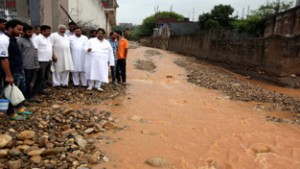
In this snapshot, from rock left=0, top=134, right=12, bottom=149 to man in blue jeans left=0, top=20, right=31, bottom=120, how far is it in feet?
2.37

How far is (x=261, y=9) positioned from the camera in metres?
34.9

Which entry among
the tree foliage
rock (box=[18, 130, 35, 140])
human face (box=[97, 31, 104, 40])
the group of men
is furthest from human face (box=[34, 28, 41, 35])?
the tree foliage

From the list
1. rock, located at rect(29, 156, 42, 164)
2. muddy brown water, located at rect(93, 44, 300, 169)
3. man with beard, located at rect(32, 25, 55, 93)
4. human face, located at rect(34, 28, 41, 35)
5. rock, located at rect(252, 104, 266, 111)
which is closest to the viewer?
rock, located at rect(29, 156, 42, 164)

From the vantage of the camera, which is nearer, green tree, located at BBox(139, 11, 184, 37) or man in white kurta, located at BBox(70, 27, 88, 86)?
man in white kurta, located at BBox(70, 27, 88, 86)

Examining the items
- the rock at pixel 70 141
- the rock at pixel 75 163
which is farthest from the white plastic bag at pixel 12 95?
the rock at pixel 75 163

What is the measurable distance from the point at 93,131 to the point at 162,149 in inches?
46.9

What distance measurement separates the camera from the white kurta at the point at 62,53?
697 cm

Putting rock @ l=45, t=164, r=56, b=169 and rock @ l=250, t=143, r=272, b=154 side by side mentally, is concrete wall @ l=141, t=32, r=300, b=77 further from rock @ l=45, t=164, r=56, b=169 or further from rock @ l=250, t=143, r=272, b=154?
rock @ l=45, t=164, r=56, b=169

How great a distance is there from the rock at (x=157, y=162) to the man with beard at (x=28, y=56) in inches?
125

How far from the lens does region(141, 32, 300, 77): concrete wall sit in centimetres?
1123

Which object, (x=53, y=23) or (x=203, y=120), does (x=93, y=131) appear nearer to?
(x=203, y=120)

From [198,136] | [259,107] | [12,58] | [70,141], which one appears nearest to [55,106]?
[12,58]

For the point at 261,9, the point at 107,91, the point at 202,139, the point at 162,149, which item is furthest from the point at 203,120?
the point at 261,9

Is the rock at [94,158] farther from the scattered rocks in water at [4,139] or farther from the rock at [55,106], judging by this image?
the rock at [55,106]
